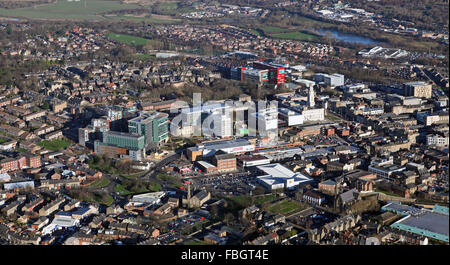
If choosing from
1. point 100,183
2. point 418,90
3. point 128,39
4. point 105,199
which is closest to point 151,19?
point 128,39

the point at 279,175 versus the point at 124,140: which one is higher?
the point at 124,140

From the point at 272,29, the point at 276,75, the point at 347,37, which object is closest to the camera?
the point at 276,75

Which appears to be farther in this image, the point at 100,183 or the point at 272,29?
the point at 272,29

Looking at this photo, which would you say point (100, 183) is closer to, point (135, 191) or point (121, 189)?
point (121, 189)

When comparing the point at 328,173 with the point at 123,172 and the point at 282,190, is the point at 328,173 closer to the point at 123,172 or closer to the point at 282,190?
the point at 282,190

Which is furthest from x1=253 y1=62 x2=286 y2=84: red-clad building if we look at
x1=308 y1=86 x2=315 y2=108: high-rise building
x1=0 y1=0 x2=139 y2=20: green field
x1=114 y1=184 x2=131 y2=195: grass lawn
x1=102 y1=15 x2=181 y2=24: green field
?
x1=0 y1=0 x2=139 y2=20: green field

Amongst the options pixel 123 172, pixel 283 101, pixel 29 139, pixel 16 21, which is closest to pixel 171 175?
pixel 123 172

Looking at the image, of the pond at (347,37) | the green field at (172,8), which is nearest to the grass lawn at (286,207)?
the pond at (347,37)
